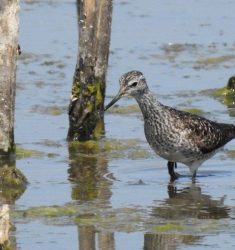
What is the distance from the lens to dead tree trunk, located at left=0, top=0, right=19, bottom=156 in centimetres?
1271

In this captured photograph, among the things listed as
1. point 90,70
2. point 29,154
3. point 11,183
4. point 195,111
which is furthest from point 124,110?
point 11,183

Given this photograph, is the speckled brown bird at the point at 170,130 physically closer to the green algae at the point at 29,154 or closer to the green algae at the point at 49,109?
the green algae at the point at 29,154

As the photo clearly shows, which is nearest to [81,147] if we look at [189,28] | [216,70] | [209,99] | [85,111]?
[85,111]

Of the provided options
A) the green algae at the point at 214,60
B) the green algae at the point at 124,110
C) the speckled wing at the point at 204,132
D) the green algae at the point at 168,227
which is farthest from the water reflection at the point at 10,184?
the green algae at the point at 214,60

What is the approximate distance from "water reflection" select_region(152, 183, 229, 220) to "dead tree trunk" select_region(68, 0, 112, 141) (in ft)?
Result: 7.29

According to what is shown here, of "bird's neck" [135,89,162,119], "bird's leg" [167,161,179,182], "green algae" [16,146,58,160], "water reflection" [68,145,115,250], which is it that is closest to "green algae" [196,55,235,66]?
"water reflection" [68,145,115,250]

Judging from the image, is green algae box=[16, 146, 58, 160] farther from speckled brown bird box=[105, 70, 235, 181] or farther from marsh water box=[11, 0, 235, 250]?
speckled brown bird box=[105, 70, 235, 181]

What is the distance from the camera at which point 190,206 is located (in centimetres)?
1234

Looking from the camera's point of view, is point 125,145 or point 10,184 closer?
point 10,184

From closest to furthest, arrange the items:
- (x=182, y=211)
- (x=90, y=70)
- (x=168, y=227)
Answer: (x=168, y=227) < (x=182, y=211) < (x=90, y=70)

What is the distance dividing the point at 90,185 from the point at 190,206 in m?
1.21

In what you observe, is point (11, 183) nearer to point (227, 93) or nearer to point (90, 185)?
point (90, 185)

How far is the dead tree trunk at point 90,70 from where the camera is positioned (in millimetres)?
14406

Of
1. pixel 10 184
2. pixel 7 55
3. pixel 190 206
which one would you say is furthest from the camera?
pixel 7 55
